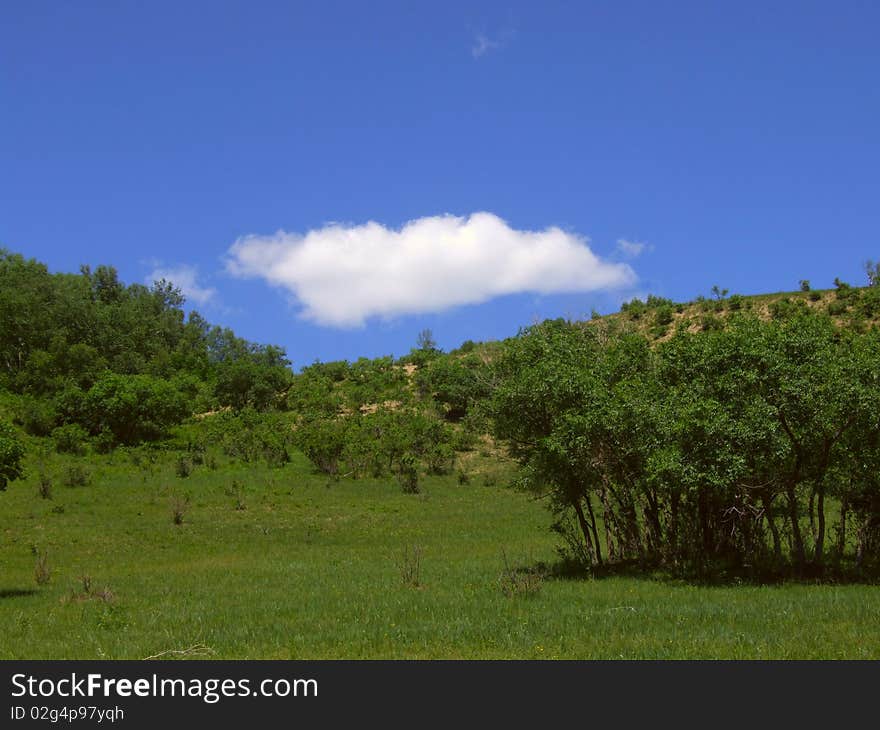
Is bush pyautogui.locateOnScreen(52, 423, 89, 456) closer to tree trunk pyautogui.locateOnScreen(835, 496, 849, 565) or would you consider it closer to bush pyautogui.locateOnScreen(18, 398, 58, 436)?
bush pyautogui.locateOnScreen(18, 398, 58, 436)

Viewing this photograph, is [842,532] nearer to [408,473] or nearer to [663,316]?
[408,473]

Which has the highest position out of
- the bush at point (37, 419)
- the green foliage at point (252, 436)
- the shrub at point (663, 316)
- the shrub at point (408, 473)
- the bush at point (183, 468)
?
the shrub at point (663, 316)

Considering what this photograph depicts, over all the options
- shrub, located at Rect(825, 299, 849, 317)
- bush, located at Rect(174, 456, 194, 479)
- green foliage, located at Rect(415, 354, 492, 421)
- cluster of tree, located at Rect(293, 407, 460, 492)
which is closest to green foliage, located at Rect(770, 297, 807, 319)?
shrub, located at Rect(825, 299, 849, 317)

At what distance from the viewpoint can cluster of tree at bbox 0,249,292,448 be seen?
61.7m

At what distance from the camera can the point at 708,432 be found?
20891 mm

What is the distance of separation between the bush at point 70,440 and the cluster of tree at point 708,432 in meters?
40.6

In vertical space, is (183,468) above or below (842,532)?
above

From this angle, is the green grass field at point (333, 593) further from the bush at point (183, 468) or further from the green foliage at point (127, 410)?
the green foliage at point (127, 410)

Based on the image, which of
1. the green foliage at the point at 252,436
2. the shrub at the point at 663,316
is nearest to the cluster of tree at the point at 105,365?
the green foliage at the point at 252,436

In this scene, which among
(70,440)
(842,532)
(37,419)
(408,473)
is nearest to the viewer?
(842,532)

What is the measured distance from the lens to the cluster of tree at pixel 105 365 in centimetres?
6172

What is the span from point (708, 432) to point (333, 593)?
11.5 m

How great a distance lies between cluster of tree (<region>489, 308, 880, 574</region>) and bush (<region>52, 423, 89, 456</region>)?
133 feet

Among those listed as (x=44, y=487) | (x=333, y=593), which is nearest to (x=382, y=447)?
(x=44, y=487)
